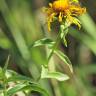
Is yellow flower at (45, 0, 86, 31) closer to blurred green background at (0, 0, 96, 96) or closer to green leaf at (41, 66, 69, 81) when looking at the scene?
green leaf at (41, 66, 69, 81)

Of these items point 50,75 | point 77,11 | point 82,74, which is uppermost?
point 77,11

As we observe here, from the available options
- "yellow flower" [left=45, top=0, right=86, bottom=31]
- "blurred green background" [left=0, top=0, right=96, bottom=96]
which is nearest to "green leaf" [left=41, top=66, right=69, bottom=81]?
"yellow flower" [left=45, top=0, right=86, bottom=31]

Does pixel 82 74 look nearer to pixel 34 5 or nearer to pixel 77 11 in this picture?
pixel 34 5

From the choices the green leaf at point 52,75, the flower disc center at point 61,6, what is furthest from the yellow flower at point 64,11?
the green leaf at point 52,75

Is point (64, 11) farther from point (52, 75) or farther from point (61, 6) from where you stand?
point (52, 75)

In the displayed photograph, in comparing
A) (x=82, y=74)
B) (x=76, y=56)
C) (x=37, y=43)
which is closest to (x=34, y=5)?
(x=76, y=56)

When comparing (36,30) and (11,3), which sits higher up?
(11,3)

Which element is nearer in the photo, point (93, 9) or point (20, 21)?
point (20, 21)

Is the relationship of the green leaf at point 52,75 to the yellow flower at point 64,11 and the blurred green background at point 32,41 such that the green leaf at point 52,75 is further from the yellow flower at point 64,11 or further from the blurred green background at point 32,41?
the blurred green background at point 32,41
